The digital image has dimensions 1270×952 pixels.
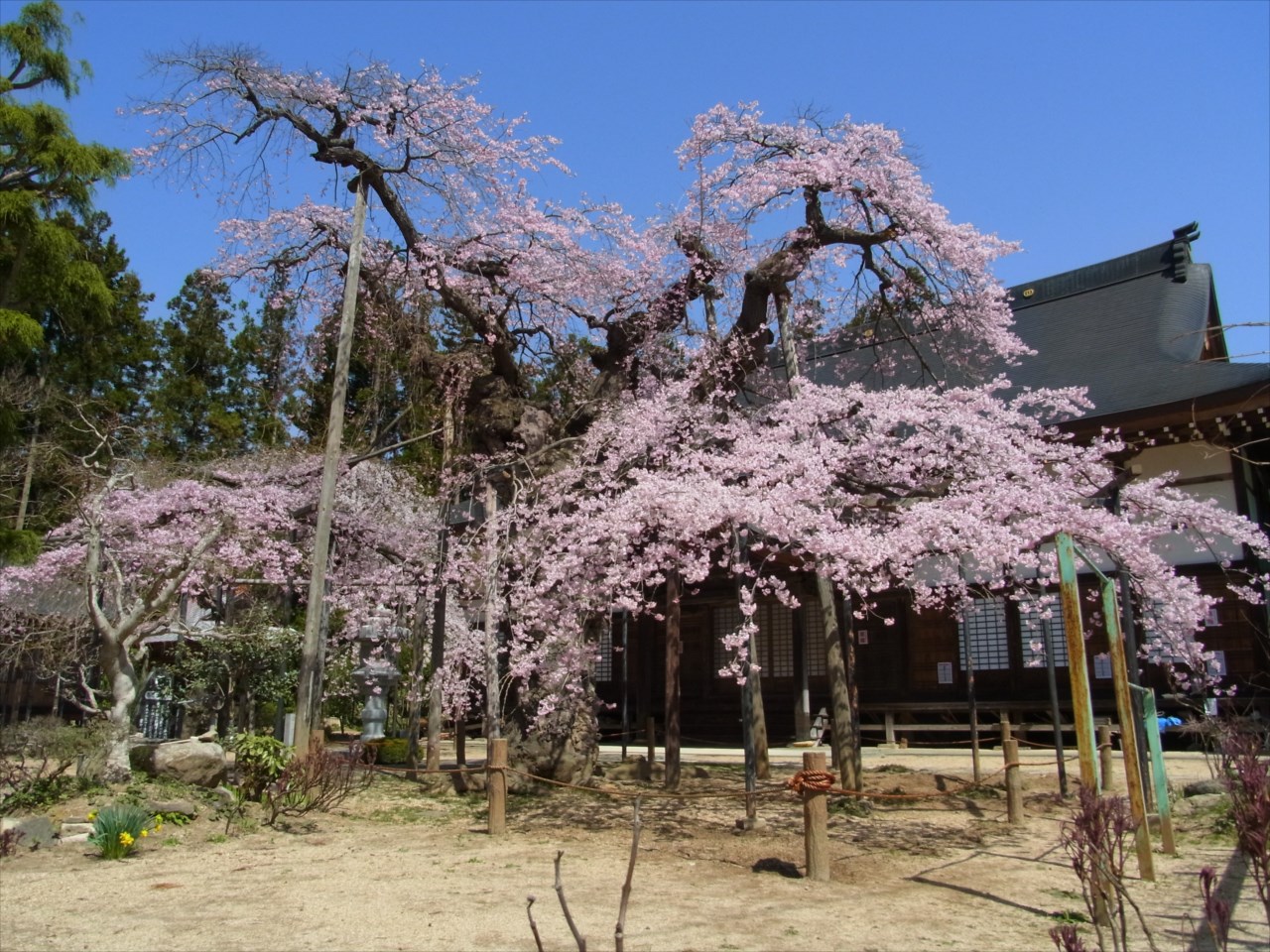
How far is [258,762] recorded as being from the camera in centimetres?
900

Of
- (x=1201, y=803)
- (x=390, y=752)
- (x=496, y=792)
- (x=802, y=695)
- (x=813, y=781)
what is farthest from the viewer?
(x=802, y=695)

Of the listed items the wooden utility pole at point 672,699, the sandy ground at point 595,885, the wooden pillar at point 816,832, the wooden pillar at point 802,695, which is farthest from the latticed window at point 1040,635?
the wooden pillar at point 816,832

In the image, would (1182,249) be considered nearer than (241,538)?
No

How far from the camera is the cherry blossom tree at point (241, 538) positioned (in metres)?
12.4

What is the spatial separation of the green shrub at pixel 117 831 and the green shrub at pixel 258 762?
1.63 metres

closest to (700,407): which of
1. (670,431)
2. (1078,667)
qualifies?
(670,431)

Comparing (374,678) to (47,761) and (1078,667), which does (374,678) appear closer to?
(47,761)

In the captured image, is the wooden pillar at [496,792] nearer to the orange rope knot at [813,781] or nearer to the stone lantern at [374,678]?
the orange rope knot at [813,781]

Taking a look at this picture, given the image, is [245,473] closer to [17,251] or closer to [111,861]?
[17,251]

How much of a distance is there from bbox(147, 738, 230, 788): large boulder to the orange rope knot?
21.6 feet

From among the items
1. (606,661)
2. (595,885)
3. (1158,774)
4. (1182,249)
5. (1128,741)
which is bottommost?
(595,885)

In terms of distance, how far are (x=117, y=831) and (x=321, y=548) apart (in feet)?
11.9

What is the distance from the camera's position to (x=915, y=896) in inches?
237

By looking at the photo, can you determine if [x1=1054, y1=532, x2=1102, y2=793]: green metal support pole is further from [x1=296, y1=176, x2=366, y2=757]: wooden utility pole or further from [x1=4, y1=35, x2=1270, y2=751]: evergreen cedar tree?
[x1=296, y1=176, x2=366, y2=757]: wooden utility pole
